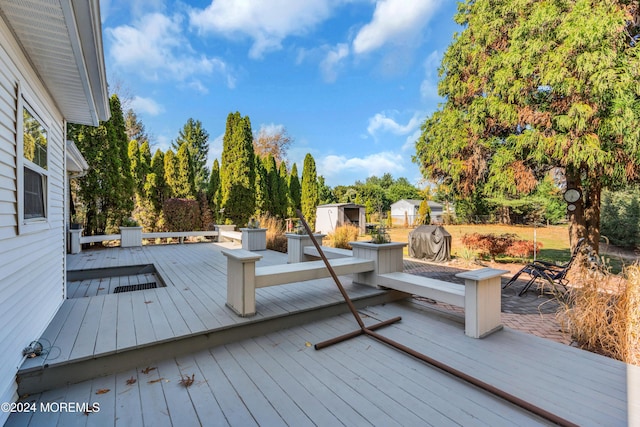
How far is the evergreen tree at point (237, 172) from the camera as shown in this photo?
11.9 metres

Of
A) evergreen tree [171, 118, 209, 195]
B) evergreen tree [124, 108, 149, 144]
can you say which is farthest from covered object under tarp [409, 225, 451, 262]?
evergreen tree [171, 118, 209, 195]

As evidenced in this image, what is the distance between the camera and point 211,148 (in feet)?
88.6

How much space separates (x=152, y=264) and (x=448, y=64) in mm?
9686

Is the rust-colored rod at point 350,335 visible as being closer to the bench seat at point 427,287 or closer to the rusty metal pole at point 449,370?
the rusty metal pole at point 449,370

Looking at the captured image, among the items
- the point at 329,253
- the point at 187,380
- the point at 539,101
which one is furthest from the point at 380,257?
the point at 539,101

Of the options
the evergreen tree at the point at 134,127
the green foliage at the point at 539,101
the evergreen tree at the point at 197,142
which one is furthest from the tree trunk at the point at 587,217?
the evergreen tree at the point at 197,142

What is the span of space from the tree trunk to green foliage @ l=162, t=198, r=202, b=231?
492 inches

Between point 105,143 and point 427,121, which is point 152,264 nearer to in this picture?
point 105,143

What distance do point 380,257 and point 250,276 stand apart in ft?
6.01

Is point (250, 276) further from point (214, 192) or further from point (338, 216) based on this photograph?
point (338, 216)

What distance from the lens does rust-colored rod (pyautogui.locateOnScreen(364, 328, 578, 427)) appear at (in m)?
1.62

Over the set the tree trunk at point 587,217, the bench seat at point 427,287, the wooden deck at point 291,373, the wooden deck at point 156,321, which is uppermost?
the tree trunk at point 587,217

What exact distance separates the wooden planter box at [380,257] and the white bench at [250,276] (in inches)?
22.4

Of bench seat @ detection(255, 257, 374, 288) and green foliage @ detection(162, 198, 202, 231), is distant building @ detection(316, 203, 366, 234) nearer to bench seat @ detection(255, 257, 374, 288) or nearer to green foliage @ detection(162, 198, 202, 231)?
green foliage @ detection(162, 198, 202, 231)
